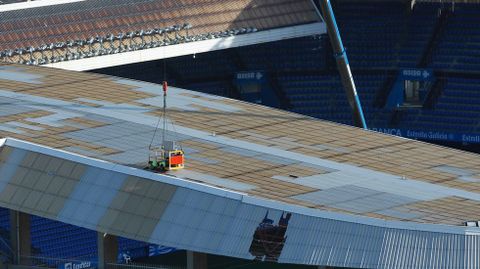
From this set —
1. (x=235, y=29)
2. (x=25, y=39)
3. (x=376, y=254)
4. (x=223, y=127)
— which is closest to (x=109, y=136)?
(x=223, y=127)

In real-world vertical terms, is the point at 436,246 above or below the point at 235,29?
below

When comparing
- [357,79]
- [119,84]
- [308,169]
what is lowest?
[308,169]

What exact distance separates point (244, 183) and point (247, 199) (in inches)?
89.1

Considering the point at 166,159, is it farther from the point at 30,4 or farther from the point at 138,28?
the point at 138,28

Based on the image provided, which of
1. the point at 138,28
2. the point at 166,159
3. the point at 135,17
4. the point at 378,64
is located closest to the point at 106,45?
the point at 138,28

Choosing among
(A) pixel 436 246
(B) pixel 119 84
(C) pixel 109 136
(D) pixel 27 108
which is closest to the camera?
(A) pixel 436 246

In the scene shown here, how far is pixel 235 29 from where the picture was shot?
89.1 m

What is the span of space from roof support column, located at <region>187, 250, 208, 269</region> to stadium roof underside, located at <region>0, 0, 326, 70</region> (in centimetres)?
2953

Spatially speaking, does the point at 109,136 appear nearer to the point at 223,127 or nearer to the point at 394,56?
the point at 223,127

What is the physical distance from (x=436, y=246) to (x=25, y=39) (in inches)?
1487

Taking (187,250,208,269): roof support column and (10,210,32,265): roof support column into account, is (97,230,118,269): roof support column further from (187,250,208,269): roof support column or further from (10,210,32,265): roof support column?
(10,210,32,265): roof support column

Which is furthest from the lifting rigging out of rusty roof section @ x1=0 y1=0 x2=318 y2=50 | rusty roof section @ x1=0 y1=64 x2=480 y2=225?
rusty roof section @ x1=0 y1=0 x2=318 y2=50

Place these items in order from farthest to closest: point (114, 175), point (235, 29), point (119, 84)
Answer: point (235, 29)
point (119, 84)
point (114, 175)

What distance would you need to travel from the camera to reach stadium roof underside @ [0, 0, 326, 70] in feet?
271
